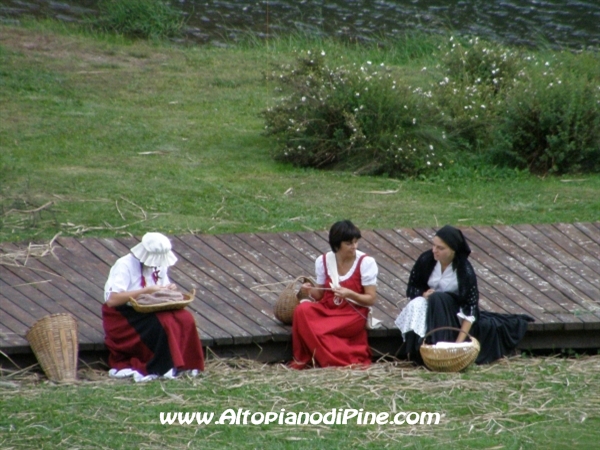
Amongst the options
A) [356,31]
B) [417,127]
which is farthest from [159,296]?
[356,31]

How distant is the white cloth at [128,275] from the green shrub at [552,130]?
5739 mm

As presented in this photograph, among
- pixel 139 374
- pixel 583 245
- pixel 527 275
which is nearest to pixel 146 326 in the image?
pixel 139 374

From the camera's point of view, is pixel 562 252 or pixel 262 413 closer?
pixel 262 413

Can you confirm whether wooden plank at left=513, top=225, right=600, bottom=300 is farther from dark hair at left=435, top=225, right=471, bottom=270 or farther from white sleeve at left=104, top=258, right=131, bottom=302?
white sleeve at left=104, top=258, right=131, bottom=302

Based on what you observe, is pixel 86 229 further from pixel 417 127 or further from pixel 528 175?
pixel 528 175

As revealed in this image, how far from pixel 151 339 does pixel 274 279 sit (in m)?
1.52

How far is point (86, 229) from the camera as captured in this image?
9.27m

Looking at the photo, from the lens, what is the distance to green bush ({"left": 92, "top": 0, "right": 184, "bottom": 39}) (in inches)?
704

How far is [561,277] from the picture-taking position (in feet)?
29.2

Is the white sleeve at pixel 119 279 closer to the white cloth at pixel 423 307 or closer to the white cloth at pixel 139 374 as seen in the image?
the white cloth at pixel 139 374

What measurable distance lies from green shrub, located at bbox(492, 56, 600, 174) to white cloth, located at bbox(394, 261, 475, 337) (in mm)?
4463

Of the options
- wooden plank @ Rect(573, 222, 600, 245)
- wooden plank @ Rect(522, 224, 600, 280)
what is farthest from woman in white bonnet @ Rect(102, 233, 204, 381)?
wooden plank @ Rect(573, 222, 600, 245)

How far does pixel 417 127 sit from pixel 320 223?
264 cm

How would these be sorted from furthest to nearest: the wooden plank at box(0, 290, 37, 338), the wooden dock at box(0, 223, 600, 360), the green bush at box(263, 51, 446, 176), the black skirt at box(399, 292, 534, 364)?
the green bush at box(263, 51, 446, 176) → the wooden dock at box(0, 223, 600, 360) → the black skirt at box(399, 292, 534, 364) → the wooden plank at box(0, 290, 37, 338)
